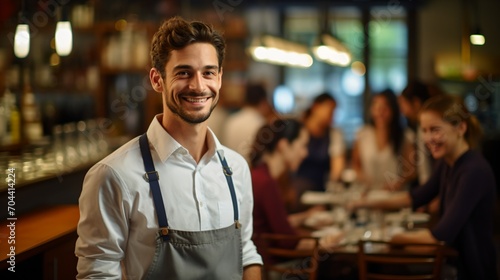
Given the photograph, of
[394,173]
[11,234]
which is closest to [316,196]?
[394,173]

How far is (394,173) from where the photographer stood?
628 centimetres

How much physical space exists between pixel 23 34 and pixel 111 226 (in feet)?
6.11

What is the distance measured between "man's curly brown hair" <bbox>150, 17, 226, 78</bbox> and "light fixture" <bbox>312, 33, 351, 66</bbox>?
449cm

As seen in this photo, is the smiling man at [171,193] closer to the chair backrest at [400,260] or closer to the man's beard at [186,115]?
the man's beard at [186,115]

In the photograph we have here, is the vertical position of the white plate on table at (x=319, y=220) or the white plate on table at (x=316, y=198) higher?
the white plate on table at (x=316, y=198)

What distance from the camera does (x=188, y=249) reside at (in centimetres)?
233

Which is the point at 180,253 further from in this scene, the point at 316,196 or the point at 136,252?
the point at 316,196

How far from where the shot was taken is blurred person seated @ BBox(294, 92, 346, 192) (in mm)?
6691

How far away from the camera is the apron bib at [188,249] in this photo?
227cm

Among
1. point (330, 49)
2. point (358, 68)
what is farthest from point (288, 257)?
point (358, 68)

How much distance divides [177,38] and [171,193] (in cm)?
50

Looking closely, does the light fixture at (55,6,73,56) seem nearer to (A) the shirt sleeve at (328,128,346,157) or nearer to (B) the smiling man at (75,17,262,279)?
(B) the smiling man at (75,17,262,279)

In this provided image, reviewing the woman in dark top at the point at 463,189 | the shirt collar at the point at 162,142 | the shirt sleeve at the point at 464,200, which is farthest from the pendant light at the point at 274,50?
the shirt collar at the point at 162,142

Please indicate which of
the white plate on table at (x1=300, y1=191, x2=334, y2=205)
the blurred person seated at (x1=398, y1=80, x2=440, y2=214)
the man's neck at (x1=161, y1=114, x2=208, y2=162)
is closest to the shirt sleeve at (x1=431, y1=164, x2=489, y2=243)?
the man's neck at (x1=161, y1=114, x2=208, y2=162)
